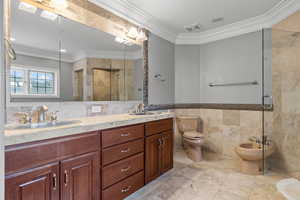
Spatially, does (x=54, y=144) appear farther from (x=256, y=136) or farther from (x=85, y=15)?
(x=256, y=136)

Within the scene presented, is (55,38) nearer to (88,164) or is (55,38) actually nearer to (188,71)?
(88,164)

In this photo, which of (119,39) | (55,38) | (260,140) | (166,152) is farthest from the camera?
(260,140)

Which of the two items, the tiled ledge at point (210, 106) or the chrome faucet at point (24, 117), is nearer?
the chrome faucet at point (24, 117)

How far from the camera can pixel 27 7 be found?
4.87 ft

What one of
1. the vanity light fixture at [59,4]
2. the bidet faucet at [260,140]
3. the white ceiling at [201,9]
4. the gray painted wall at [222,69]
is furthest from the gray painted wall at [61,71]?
the bidet faucet at [260,140]

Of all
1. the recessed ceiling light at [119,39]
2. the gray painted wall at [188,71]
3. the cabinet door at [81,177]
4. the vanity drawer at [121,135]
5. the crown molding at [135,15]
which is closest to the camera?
the cabinet door at [81,177]

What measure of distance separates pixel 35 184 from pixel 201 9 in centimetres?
274

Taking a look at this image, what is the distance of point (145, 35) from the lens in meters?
2.60

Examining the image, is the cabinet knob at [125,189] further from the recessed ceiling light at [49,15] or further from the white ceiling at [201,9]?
the white ceiling at [201,9]

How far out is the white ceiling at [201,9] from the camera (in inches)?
86.0

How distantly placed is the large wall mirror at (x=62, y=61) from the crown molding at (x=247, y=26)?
4.97 feet

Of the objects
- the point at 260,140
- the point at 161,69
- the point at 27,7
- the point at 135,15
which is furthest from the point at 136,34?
the point at 260,140

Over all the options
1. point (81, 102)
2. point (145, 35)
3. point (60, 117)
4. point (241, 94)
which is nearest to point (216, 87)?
point (241, 94)

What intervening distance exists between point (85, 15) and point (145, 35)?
3.26 feet
